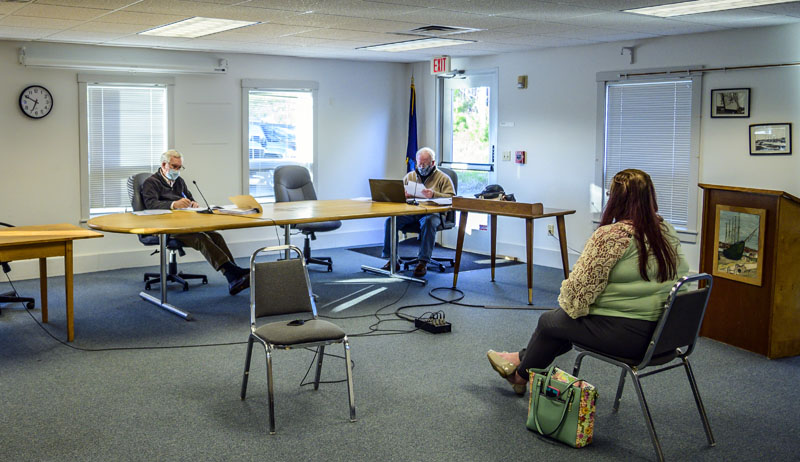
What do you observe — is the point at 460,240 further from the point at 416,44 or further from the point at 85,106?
the point at 85,106

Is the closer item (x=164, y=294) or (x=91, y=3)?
(x=91, y=3)

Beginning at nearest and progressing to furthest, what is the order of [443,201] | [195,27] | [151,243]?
1. [195,27]
2. [151,243]
3. [443,201]

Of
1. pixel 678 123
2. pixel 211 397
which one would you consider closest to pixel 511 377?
pixel 211 397

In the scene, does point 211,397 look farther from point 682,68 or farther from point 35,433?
point 682,68

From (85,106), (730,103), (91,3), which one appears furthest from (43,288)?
(730,103)

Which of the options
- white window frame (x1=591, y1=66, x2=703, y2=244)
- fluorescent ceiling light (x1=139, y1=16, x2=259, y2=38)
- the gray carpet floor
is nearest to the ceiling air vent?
fluorescent ceiling light (x1=139, y1=16, x2=259, y2=38)

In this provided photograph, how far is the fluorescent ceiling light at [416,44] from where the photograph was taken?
22.5 feet

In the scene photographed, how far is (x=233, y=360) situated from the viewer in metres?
4.54

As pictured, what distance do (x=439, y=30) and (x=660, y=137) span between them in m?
2.18

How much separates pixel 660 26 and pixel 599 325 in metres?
3.35

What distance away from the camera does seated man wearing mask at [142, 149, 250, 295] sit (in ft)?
20.2

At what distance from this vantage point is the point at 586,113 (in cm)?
731

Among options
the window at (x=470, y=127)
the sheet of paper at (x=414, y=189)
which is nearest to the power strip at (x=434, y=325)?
the sheet of paper at (x=414, y=189)

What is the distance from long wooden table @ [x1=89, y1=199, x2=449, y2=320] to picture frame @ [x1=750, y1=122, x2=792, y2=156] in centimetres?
247
